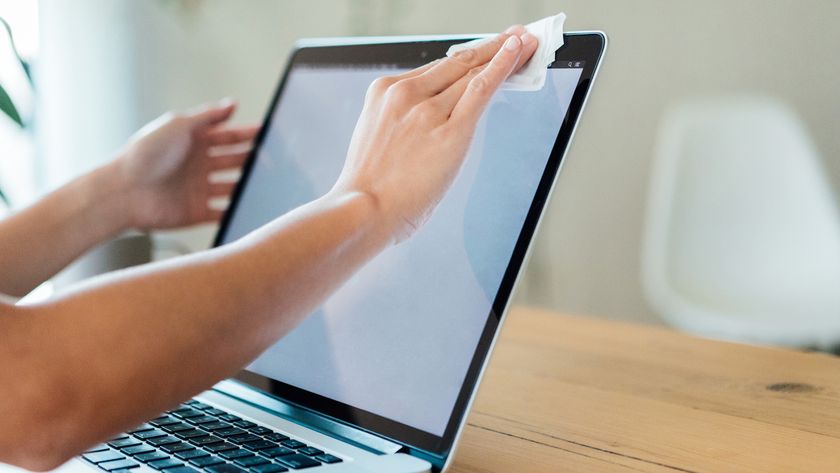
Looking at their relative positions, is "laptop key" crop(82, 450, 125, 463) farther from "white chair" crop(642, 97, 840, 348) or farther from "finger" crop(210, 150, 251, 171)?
"white chair" crop(642, 97, 840, 348)

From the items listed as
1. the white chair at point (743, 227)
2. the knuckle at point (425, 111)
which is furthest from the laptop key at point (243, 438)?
the white chair at point (743, 227)

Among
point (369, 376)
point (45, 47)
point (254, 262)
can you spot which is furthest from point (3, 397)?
point (45, 47)

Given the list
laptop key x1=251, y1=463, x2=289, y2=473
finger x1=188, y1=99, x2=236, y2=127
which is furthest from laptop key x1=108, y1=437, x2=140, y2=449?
finger x1=188, y1=99, x2=236, y2=127

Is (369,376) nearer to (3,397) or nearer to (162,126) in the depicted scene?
(3,397)

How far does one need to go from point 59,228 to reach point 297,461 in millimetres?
422

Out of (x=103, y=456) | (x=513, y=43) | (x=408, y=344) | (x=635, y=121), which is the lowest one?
(x=103, y=456)

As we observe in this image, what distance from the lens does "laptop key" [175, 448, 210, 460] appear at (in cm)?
51

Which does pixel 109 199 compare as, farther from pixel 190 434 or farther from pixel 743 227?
pixel 743 227

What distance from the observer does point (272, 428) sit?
585mm

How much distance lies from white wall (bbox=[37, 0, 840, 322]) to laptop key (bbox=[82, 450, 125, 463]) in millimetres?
1746

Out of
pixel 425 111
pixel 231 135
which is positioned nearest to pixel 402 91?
pixel 425 111

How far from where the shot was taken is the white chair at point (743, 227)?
1702 millimetres

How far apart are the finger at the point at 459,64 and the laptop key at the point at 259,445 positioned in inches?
9.9

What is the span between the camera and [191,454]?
0.52 m
